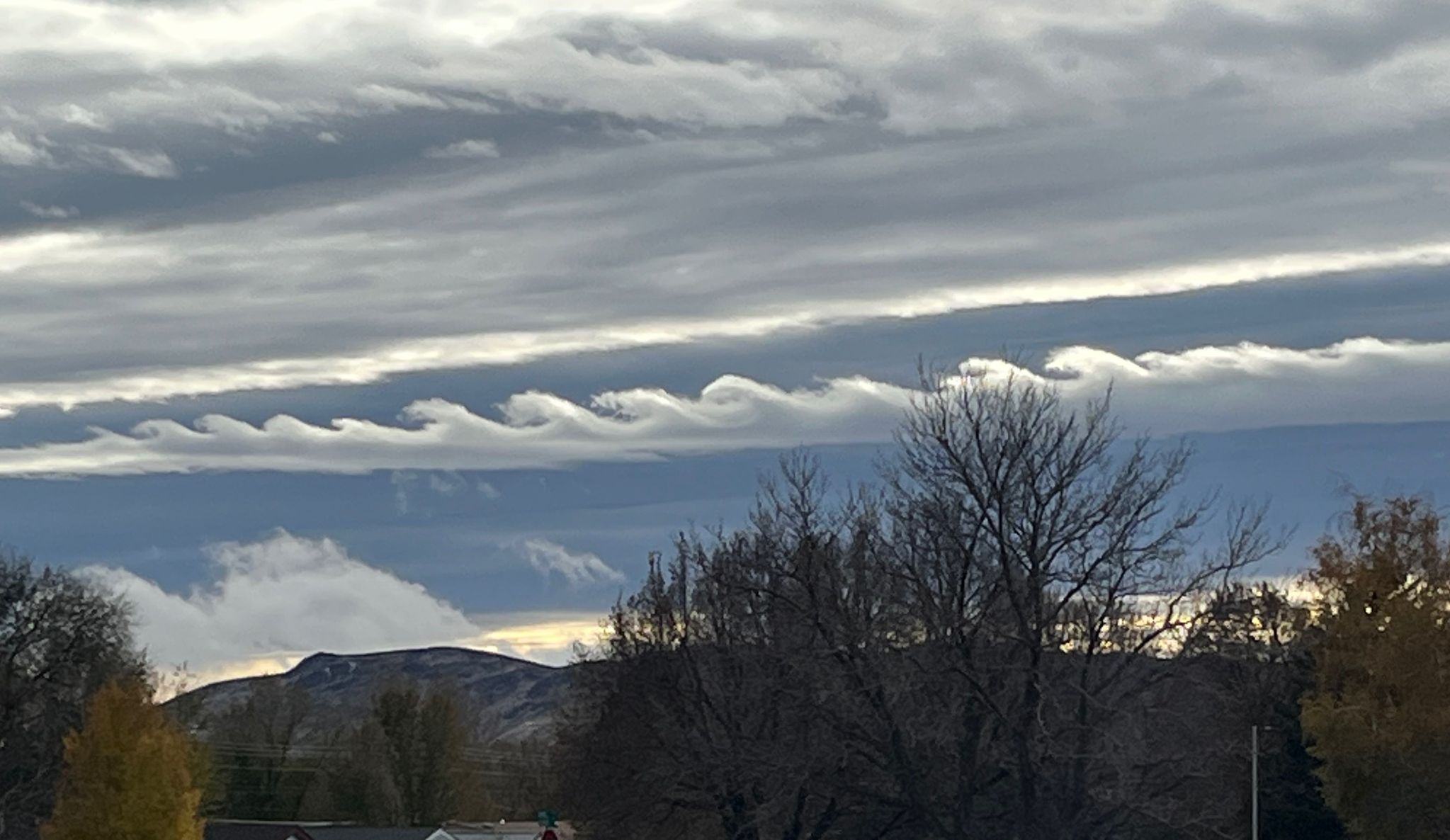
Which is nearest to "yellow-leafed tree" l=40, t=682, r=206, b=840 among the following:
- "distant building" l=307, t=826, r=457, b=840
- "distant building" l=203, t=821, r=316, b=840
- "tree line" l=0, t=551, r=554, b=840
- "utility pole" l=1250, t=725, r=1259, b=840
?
"tree line" l=0, t=551, r=554, b=840

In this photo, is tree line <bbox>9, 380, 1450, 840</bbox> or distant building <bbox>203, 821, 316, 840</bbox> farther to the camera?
distant building <bbox>203, 821, 316, 840</bbox>

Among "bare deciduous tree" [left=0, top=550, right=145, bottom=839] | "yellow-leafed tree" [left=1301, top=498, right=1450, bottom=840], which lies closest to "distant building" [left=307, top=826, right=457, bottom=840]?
"bare deciduous tree" [left=0, top=550, right=145, bottom=839]

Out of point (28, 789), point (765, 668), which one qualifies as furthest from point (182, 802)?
point (765, 668)

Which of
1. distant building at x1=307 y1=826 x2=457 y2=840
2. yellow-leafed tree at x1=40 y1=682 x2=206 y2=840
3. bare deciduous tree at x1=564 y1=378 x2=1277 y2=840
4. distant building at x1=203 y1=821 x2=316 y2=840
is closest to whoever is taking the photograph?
bare deciduous tree at x1=564 y1=378 x2=1277 y2=840

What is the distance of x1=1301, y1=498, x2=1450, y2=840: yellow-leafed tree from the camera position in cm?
6391

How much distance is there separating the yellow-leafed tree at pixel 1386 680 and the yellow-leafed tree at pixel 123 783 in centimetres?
3974

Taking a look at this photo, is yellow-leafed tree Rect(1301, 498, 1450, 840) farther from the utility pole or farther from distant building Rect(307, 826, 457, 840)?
distant building Rect(307, 826, 457, 840)

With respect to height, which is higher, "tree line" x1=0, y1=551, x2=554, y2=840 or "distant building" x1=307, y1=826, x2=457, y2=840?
"tree line" x1=0, y1=551, x2=554, y2=840

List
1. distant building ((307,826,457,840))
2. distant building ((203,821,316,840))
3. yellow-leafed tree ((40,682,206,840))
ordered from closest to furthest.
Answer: yellow-leafed tree ((40,682,206,840))
distant building ((307,826,457,840))
distant building ((203,821,316,840))

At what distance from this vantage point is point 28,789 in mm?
87250

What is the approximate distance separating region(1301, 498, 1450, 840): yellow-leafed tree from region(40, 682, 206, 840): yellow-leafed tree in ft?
130

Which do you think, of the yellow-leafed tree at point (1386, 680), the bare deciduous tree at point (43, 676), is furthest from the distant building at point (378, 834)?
the yellow-leafed tree at point (1386, 680)

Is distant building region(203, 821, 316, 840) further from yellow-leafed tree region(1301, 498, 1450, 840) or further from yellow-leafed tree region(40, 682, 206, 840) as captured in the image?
yellow-leafed tree region(1301, 498, 1450, 840)

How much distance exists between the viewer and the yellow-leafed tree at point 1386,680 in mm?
63906
